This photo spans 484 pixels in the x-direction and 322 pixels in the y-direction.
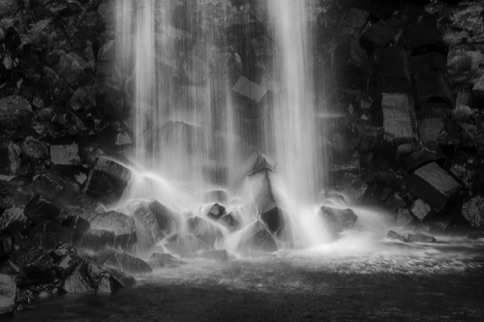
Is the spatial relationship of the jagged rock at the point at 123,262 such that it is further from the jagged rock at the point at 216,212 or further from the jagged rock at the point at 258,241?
the jagged rock at the point at 216,212

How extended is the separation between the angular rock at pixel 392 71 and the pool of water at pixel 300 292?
425 inches

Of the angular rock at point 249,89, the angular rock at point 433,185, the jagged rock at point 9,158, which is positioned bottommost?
the angular rock at point 433,185

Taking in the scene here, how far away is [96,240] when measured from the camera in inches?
545

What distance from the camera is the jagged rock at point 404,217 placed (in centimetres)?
1964

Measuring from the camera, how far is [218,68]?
2512 centimetres

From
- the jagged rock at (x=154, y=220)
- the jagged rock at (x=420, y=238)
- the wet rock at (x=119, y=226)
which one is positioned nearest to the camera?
the wet rock at (x=119, y=226)

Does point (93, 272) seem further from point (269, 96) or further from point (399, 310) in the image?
point (269, 96)

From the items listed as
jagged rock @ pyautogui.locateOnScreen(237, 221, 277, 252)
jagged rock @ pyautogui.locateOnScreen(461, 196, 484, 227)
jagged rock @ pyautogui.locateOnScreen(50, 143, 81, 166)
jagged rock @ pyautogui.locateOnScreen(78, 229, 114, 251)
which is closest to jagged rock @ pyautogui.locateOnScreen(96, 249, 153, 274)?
jagged rock @ pyautogui.locateOnScreen(78, 229, 114, 251)

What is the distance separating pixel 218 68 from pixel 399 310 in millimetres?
18470

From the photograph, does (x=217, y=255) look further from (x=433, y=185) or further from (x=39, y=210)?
(x=433, y=185)

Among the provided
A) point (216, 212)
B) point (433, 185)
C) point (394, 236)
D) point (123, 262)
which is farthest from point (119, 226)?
point (433, 185)

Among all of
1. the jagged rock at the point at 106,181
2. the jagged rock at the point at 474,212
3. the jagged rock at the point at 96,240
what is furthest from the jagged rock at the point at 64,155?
the jagged rock at the point at 474,212

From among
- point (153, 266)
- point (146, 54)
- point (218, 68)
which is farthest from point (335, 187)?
point (146, 54)

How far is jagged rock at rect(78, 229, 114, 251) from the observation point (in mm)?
13773
